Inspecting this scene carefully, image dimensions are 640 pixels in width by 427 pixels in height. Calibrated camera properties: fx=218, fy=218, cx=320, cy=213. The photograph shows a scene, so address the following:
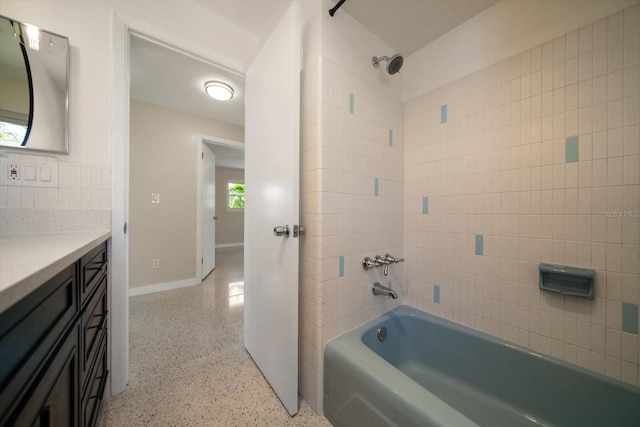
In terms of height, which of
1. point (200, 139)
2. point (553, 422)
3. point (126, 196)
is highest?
point (200, 139)

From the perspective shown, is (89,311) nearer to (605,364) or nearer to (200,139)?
(605,364)

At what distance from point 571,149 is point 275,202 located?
58.0 inches

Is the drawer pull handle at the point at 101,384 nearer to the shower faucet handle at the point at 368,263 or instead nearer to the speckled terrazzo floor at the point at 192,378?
the speckled terrazzo floor at the point at 192,378

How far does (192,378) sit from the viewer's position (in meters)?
1.35

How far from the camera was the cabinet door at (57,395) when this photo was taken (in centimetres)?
39

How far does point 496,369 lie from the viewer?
1.18 meters

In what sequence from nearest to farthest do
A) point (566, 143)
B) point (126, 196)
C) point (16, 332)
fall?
point (16, 332)
point (566, 143)
point (126, 196)

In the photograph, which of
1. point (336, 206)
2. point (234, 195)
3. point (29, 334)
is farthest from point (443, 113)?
point (234, 195)

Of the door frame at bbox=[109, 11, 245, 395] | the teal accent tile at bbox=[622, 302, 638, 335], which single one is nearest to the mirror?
the door frame at bbox=[109, 11, 245, 395]

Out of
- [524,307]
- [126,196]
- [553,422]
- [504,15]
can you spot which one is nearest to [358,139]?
[504,15]

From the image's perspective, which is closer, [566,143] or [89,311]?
[89,311]

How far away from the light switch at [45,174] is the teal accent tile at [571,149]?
252 cm

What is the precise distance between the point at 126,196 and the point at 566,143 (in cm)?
232

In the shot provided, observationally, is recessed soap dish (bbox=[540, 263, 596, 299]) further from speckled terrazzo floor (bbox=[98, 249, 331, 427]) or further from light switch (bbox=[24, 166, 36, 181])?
light switch (bbox=[24, 166, 36, 181])
